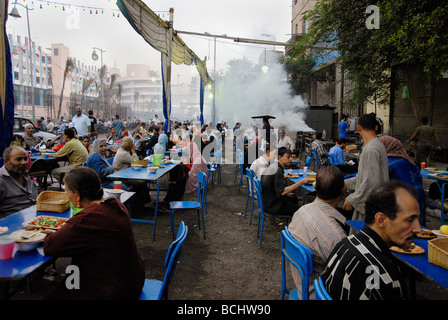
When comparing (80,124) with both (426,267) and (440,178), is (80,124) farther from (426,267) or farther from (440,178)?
(426,267)

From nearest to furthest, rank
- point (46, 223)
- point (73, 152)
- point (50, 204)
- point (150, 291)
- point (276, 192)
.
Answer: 1. point (150, 291)
2. point (46, 223)
3. point (50, 204)
4. point (276, 192)
5. point (73, 152)

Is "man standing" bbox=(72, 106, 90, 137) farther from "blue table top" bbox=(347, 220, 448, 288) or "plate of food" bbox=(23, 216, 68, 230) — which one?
"blue table top" bbox=(347, 220, 448, 288)

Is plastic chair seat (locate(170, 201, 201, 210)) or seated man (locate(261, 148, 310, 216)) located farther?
plastic chair seat (locate(170, 201, 201, 210))

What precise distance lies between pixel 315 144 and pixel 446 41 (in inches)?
157

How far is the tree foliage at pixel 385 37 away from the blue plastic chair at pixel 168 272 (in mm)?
6824

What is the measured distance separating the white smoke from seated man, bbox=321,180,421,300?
50.8ft

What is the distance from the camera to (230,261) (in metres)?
4.39

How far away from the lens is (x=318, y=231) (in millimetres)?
2336

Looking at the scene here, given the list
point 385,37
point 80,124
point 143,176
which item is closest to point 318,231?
point 143,176

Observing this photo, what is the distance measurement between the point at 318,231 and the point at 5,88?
401cm

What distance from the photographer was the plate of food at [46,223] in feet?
8.55

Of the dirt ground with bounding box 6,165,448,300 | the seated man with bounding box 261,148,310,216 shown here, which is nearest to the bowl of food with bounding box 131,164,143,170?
the dirt ground with bounding box 6,165,448,300

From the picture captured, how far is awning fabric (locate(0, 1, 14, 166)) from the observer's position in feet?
12.0

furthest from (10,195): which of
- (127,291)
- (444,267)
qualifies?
(444,267)
